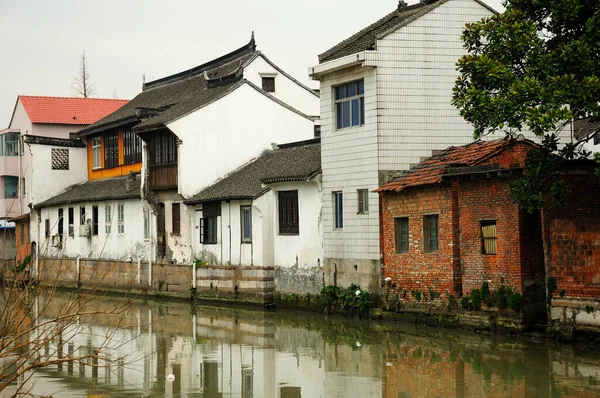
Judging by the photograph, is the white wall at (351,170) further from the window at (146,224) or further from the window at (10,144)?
the window at (10,144)

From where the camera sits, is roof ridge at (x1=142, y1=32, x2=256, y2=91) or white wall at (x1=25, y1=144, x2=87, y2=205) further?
white wall at (x1=25, y1=144, x2=87, y2=205)

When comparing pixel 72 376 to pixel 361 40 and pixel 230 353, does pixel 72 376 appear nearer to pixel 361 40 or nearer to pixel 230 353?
pixel 230 353

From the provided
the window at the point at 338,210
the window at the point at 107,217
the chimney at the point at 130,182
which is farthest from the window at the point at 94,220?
the window at the point at 338,210

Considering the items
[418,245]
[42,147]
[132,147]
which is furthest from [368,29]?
[42,147]

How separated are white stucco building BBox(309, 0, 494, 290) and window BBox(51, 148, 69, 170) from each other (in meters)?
22.2

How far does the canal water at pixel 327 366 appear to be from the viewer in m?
15.3

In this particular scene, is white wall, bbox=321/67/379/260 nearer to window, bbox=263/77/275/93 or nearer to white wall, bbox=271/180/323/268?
white wall, bbox=271/180/323/268

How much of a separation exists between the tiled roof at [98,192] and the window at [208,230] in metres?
4.79

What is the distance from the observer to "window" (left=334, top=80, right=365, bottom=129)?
86.5 ft

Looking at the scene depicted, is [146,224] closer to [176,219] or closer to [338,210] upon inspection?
[176,219]

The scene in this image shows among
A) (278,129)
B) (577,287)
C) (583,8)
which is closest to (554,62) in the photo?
(583,8)

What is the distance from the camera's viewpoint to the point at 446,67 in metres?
26.3

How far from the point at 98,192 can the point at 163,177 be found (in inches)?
267

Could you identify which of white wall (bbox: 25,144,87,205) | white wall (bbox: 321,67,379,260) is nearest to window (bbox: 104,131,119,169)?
white wall (bbox: 25,144,87,205)
